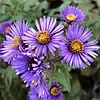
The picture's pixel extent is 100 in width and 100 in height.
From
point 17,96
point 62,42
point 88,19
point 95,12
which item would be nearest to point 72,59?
point 62,42

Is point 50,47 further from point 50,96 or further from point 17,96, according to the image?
point 17,96

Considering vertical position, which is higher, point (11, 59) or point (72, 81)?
point (11, 59)

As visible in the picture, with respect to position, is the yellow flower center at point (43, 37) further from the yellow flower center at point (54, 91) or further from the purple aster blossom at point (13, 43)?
the yellow flower center at point (54, 91)

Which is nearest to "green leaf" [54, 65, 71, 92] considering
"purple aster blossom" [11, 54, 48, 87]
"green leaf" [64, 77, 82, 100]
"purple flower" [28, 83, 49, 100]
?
"purple flower" [28, 83, 49, 100]

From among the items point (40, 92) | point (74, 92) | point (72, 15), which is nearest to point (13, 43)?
point (40, 92)

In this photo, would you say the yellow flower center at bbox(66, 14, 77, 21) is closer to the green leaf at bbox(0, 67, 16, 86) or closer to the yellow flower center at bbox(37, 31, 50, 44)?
the yellow flower center at bbox(37, 31, 50, 44)
